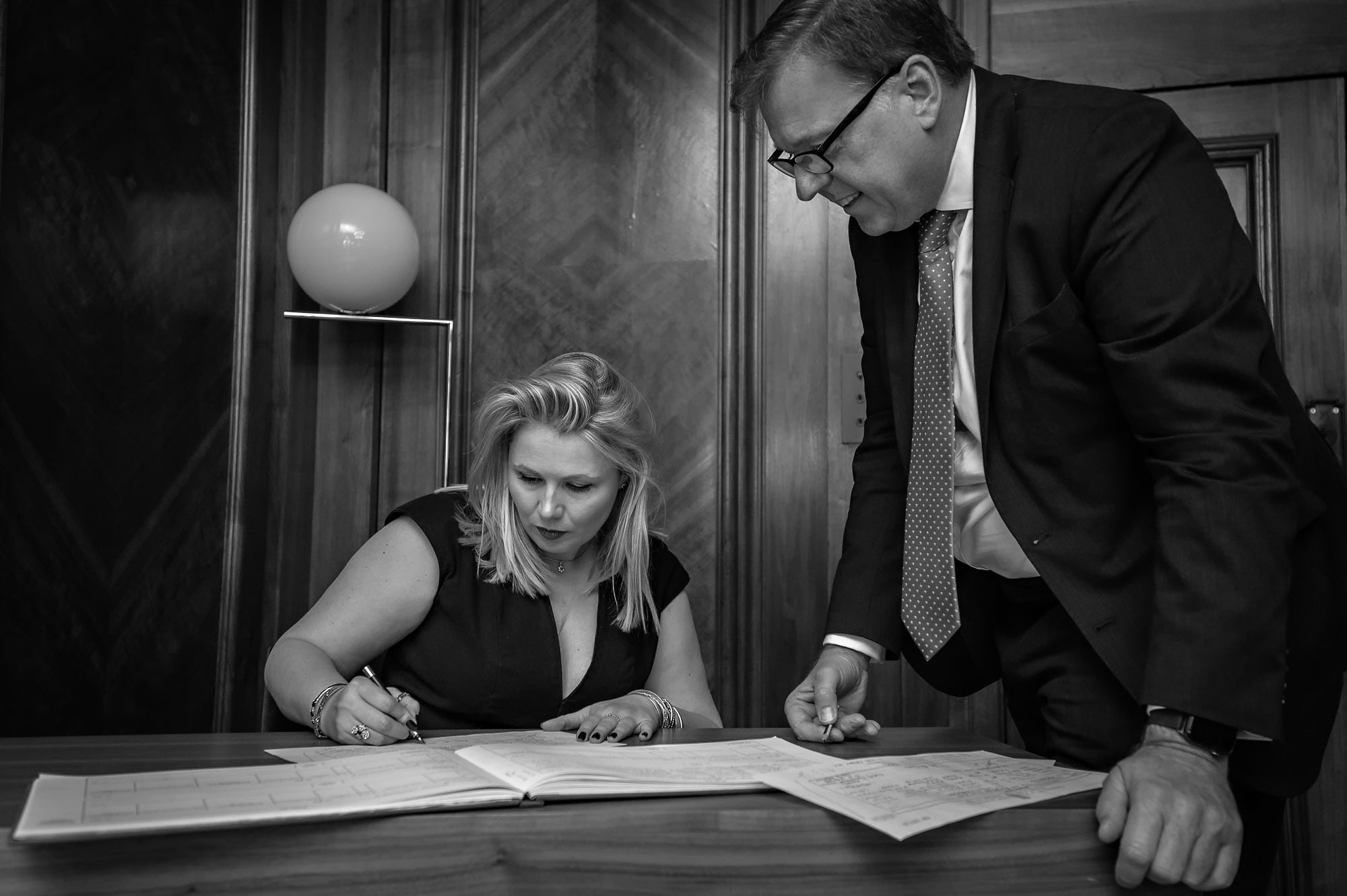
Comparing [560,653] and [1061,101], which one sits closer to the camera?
[1061,101]

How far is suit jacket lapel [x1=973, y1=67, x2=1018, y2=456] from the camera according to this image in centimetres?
139

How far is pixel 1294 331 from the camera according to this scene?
2.60 metres

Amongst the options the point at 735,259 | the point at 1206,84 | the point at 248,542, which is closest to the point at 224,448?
the point at 248,542

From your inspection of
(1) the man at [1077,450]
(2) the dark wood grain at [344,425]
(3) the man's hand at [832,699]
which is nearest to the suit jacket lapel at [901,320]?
(1) the man at [1077,450]

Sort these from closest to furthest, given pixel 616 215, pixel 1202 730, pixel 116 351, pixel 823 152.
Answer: pixel 1202 730 → pixel 823 152 → pixel 116 351 → pixel 616 215

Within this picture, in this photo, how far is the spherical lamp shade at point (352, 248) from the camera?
265cm

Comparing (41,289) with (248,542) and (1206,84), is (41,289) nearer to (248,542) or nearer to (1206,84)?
(248,542)

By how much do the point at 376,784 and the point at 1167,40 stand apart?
259cm

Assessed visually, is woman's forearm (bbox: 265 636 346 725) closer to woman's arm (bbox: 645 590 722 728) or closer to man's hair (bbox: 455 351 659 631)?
man's hair (bbox: 455 351 659 631)

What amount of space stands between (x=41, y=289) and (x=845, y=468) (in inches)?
70.1

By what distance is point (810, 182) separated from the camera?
1.50m

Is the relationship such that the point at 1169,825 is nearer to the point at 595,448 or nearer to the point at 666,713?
the point at 666,713

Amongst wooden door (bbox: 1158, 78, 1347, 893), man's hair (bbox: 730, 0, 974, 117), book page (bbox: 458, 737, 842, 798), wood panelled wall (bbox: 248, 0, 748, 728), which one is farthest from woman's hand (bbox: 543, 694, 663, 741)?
wooden door (bbox: 1158, 78, 1347, 893)

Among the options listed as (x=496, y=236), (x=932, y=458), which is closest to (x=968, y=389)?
(x=932, y=458)
